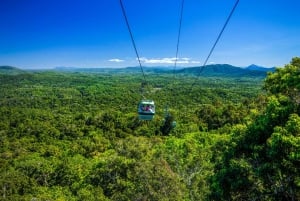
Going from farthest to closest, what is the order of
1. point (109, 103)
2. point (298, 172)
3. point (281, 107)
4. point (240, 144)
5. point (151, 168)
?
point (109, 103)
point (151, 168)
point (240, 144)
point (281, 107)
point (298, 172)

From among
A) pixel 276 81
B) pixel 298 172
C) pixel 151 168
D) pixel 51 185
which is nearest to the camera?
pixel 298 172

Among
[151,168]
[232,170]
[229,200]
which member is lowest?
[151,168]

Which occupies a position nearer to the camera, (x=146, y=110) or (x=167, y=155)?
(x=146, y=110)

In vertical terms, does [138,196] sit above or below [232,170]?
below

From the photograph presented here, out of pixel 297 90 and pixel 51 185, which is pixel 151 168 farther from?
pixel 51 185

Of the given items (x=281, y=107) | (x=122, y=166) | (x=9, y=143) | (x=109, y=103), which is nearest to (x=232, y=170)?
(x=281, y=107)

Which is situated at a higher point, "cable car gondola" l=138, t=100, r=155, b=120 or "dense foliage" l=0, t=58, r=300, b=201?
"cable car gondola" l=138, t=100, r=155, b=120

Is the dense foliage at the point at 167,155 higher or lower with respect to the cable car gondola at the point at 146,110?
lower

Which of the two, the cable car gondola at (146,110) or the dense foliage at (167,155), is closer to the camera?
the dense foliage at (167,155)

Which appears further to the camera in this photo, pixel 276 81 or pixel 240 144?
pixel 276 81

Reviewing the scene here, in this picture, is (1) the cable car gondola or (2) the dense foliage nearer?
(2) the dense foliage

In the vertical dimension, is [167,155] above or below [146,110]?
below
